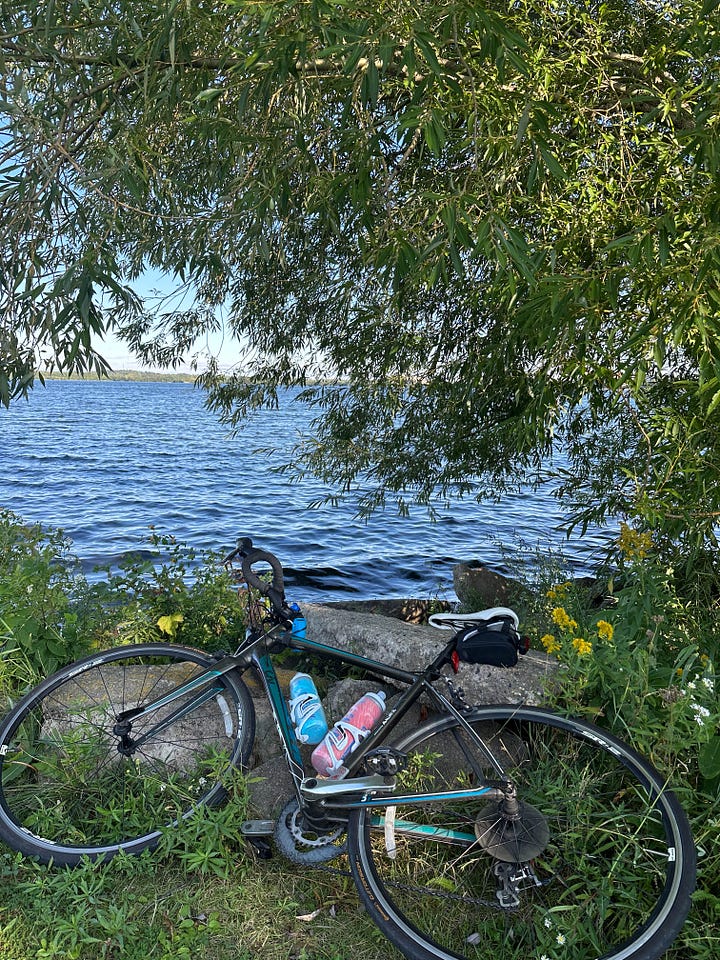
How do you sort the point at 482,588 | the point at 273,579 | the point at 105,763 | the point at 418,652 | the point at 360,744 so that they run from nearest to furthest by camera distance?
the point at 360,744
the point at 273,579
the point at 105,763
the point at 418,652
the point at 482,588

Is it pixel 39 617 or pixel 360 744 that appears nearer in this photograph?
pixel 360 744

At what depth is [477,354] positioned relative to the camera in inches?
223

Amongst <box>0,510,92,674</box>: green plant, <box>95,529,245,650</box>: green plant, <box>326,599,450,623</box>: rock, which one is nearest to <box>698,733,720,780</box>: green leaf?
<box>95,529,245,650</box>: green plant

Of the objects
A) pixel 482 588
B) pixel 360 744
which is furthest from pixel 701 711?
pixel 482 588

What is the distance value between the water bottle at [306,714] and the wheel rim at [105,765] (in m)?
0.26

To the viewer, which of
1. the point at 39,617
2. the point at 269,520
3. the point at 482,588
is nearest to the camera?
the point at 39,617

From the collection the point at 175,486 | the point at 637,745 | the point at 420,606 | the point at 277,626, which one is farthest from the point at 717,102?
the point at 175,486

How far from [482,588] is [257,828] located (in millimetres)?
5696

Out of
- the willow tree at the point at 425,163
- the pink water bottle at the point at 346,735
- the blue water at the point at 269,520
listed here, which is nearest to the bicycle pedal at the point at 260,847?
the pink water bottle at the point at 346,735

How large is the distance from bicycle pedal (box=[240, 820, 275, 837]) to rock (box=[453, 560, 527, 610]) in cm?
508

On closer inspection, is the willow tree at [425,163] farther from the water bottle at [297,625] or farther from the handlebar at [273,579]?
the water bottle at [297,625]

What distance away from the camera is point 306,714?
306 cm

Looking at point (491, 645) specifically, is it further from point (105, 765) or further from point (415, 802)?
point (105, 765)

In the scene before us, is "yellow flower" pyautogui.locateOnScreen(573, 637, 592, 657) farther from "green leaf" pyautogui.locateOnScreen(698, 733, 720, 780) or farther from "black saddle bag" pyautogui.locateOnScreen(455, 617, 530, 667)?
"green leaf" pyautogui.locateOnScreen(698, 733, 720, 780)
